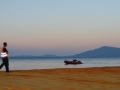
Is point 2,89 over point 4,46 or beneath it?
beneath

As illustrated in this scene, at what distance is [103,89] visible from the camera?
11.8 m

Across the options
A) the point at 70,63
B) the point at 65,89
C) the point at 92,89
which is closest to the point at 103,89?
the point at 92,89

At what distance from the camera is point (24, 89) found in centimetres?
1161

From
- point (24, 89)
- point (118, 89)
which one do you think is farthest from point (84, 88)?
point (24, 89)

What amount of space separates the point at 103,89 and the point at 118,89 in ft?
1.91

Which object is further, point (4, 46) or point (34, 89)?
point (4, 46)

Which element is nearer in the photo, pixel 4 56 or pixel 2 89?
pixel 2 89

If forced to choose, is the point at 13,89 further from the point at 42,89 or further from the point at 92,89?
the point at 92,89

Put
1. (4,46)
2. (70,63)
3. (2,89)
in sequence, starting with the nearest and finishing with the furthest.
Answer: (2,89) < (4,46) < (70,63)

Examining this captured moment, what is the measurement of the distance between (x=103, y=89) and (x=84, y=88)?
2.49ft

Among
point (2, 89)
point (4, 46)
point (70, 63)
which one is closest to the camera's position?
point (2, 89)

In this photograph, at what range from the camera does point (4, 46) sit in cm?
1944

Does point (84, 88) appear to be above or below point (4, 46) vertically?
below

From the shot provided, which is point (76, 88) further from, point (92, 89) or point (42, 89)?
point (42, 89)
